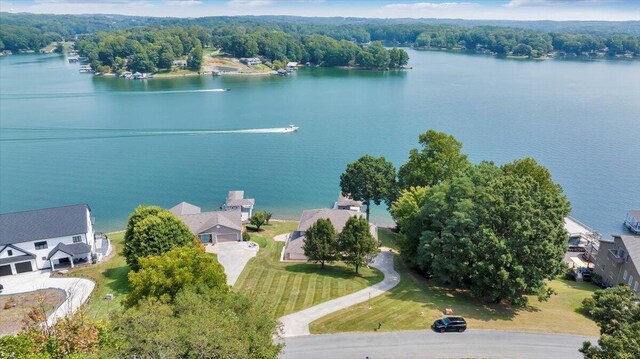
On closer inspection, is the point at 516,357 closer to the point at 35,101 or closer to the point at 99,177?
the point at 99,177

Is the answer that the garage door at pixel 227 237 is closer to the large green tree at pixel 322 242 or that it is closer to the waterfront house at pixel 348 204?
the large green tree at pixel 322 242

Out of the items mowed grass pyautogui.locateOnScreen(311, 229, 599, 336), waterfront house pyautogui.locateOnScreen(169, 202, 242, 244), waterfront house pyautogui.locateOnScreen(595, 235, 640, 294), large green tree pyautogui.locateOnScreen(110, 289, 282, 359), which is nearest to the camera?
large green tree pyautogui.locateOnScreen(110, 289, 282, 359)

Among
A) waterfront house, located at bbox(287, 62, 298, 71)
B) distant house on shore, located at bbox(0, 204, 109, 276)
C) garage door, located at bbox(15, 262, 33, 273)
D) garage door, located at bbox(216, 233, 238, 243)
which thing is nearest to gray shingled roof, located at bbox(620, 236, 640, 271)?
garage door, located at bbox(216, 233, 238, 243)

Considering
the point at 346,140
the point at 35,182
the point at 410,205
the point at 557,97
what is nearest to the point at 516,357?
the point at 410,205

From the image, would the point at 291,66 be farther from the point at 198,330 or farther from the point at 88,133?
the point at 198,330

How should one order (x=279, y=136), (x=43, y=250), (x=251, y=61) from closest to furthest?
(x=43, y=250) → (x=279, y=136) → (x=251, y=61)

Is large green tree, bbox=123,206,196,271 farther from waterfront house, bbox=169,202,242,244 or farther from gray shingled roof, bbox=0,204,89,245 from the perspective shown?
waterfront house, bbox=169,202,242,244

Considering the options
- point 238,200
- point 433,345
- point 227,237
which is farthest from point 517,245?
point 238,200
